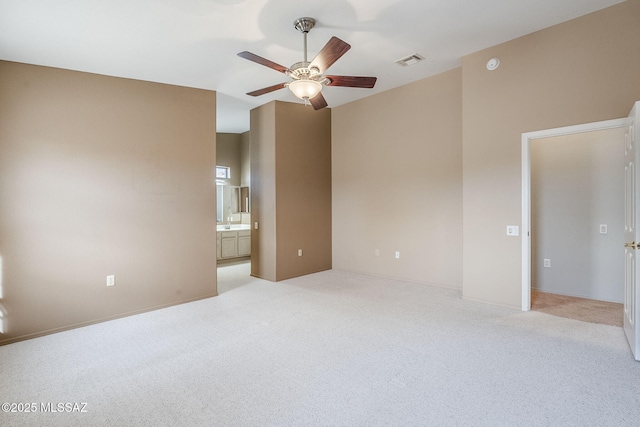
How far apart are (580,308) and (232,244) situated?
6.25 meters

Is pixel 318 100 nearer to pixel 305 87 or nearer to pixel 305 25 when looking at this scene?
pixel 305 87

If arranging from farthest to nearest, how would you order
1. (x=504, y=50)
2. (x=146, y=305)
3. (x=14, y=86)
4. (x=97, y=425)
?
(x=146, y=305), (x=504, y=50), (x=14, y=86), (x=97, y=425)

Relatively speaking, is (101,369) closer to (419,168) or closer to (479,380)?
(479,380)

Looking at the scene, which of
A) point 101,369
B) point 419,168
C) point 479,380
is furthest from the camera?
point 419,168

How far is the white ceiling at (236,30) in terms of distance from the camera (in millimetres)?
2662

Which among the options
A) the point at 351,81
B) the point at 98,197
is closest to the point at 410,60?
the point at 351,81

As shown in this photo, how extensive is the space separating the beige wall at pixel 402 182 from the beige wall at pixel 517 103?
1.62ft

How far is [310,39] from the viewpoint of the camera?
327cm

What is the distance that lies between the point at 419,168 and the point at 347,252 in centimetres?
213

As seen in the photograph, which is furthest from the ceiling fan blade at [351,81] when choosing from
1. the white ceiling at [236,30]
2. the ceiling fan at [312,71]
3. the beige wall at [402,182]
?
the beige wall at [402,182]

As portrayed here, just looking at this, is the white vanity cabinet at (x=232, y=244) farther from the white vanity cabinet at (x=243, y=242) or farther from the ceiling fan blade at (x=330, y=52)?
the ceiling fan blade at (x=330, y=52)

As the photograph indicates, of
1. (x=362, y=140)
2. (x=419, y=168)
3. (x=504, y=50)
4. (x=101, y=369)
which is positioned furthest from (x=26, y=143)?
(x=504, y=50)

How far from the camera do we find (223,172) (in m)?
7.60

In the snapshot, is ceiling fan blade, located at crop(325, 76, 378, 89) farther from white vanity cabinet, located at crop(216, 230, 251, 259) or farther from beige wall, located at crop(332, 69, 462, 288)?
white vanity cabinet, located at crop(216, 230, 251, 259)
